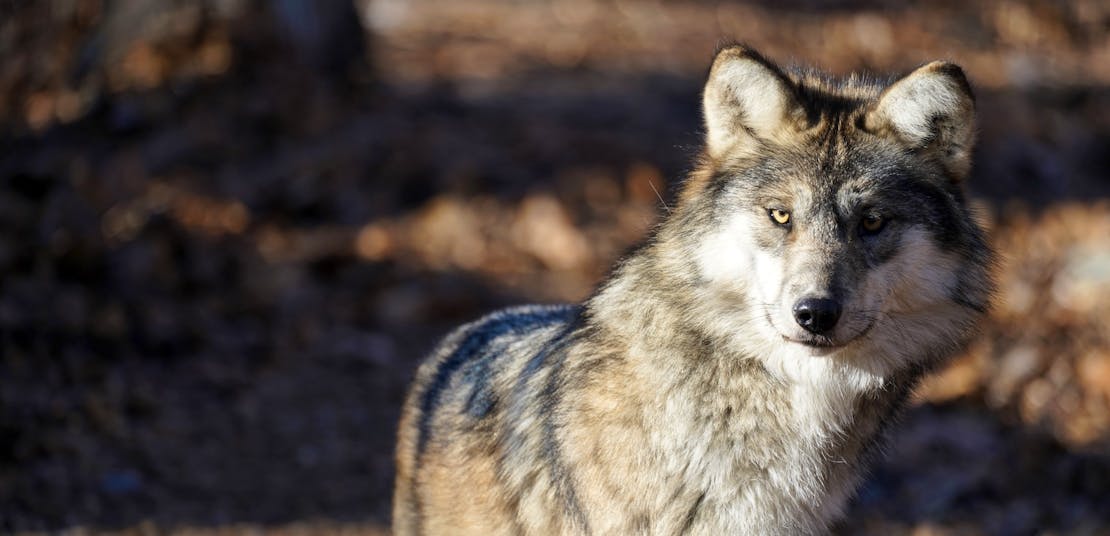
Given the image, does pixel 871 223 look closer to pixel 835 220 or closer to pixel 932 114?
pixel 835 220

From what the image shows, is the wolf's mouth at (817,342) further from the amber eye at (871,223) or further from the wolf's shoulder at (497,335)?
the wolf's shoulder at (497,335)

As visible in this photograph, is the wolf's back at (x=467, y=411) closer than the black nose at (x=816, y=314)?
No

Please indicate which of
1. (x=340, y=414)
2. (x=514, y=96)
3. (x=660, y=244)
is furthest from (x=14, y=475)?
(x=514, y=96)

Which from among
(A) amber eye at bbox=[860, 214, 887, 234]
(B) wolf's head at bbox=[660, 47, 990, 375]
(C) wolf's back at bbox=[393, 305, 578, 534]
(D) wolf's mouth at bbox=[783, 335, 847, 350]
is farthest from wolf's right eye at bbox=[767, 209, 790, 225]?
(C) wolf's back at bbox=[393, 305, 578, 534]

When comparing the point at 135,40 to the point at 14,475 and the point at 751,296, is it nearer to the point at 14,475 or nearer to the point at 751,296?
the point at 14,475

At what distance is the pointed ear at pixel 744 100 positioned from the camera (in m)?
3.96

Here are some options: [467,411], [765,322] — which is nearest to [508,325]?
[467,411]

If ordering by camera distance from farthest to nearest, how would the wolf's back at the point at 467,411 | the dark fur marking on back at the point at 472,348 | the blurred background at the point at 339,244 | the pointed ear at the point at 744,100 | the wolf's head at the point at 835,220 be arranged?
the blurred background at the point at 339,244 < the dark fur marking on back at the point at 472,348 < the wolf's back at the point at 467,411 < the pointed ear at the point at 744,100 < the wolf's head at the point at 835,220

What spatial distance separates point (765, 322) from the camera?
3.87m

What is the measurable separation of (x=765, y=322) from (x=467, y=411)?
1.38 meters

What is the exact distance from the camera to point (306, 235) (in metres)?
9.33

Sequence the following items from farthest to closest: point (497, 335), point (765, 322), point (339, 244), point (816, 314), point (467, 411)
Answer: point (339, 244), point (497, 335), point (467, 411), point (765, 322), point (816, 314)

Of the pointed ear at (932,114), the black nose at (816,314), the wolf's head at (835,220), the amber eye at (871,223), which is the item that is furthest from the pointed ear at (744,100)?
the black nose at (816,314)

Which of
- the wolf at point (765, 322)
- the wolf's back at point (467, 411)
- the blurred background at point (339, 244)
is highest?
the wolf at point (765, 322)
